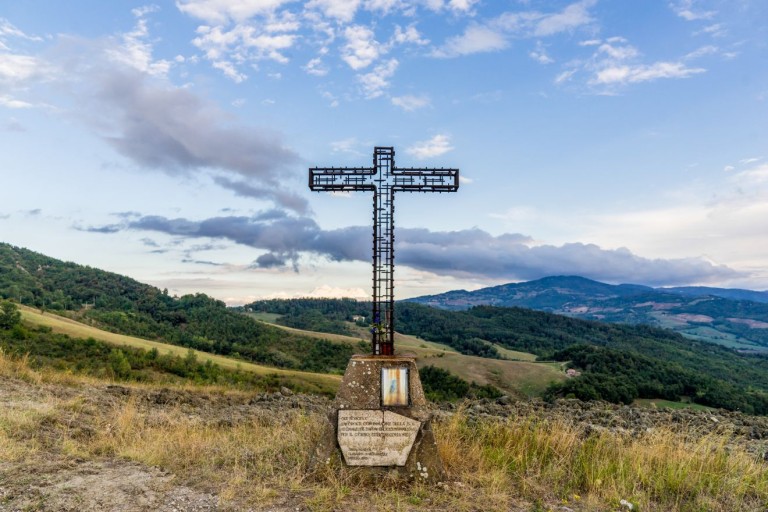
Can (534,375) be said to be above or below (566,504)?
below

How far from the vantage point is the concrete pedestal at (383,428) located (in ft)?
24.2

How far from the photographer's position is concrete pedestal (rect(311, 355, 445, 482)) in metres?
7.38

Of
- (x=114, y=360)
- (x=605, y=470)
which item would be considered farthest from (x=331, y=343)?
(x=605, y=470)

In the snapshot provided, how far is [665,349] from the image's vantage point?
141625 millimetres

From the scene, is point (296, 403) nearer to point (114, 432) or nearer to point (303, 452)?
point (114, 432)

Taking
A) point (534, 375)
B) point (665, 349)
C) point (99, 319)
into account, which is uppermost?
point (99, 319)

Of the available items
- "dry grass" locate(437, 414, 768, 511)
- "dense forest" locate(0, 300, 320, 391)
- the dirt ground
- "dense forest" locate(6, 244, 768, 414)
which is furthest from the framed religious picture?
"dense forest" locate(6, 244, 768, 414)

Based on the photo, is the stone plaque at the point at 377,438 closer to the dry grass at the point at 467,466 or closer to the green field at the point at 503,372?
the dry grass at the point at 467,466

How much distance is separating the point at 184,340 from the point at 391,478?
243 feet

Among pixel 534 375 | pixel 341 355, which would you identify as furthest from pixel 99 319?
pixel 534 375

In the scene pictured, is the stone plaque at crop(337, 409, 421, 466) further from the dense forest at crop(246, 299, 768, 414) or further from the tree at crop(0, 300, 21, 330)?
the dense forest at crop(246, 299, 768, 414)

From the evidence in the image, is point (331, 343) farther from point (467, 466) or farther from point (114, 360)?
point (467, 466)

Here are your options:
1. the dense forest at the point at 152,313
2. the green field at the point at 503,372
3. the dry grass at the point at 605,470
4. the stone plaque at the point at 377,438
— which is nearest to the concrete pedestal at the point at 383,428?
the stone plaque at the point at 377,438

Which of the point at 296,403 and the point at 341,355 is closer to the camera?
the point at 296,403
